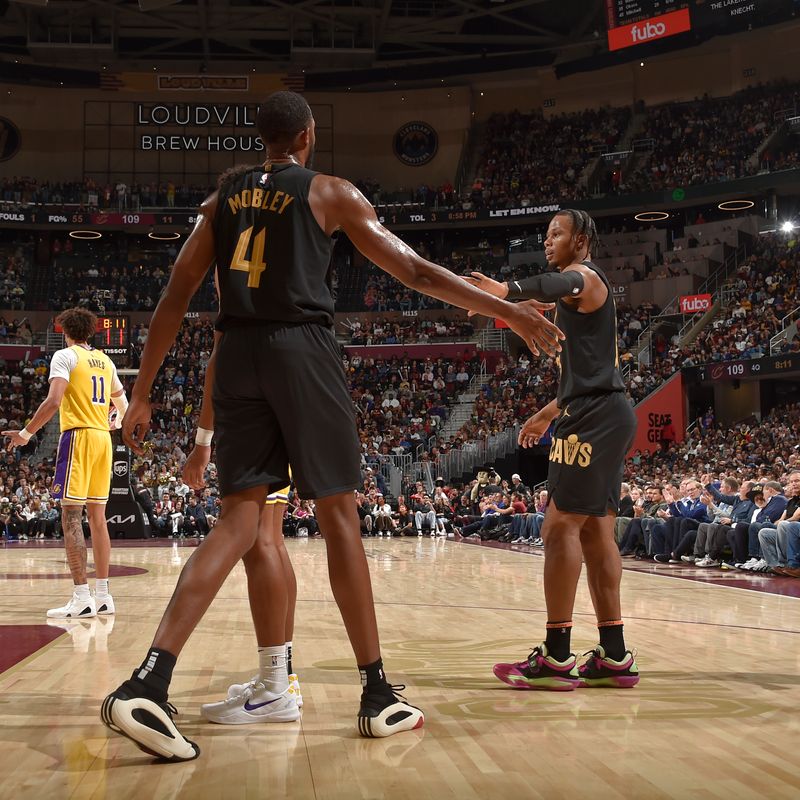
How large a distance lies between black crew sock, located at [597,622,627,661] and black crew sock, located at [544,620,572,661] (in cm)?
16

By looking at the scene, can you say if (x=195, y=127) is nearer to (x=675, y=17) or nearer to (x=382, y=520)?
(x=675, y=17)

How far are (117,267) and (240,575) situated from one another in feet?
92.1

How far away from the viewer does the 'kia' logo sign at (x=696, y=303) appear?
2766 centimetres

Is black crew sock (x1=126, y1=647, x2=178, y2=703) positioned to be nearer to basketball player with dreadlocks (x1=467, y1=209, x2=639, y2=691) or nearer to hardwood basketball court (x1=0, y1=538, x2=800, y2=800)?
hardwood basketball court (x1=0, y1=538, x2=800, y2=800)

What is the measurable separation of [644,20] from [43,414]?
84.3ft

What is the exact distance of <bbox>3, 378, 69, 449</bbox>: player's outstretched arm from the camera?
18.2 feet

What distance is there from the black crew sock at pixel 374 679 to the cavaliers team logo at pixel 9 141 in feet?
122

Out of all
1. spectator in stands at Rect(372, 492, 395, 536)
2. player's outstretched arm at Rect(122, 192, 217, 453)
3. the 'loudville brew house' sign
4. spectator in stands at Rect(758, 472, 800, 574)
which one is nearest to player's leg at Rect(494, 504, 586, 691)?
player's outstretched arm at Rect(122, 192, 217, 453)

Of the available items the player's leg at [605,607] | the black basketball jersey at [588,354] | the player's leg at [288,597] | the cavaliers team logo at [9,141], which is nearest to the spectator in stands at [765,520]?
the player's leg at [605,607]

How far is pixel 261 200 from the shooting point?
290cm

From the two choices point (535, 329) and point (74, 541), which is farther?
point (74, 541)

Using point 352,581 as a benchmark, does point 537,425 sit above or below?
above

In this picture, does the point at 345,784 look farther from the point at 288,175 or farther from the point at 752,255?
the point at 752,255

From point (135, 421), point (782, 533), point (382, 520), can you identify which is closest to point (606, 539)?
point (135, 421)
